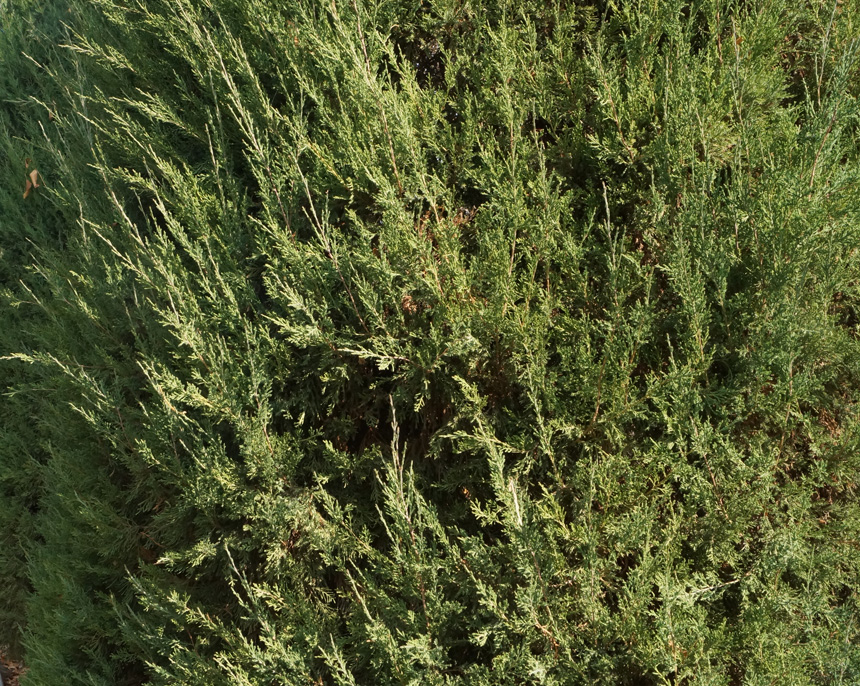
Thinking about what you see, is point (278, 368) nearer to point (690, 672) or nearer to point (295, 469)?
point (295, 469)

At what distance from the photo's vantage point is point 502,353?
306cm

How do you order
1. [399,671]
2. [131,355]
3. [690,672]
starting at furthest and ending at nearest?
[131,355] → [399,671] → [690,672]

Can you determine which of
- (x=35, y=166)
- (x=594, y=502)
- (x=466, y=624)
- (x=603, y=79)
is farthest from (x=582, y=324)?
(x=35, y=166)

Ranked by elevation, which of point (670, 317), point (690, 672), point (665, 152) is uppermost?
point (665, 152)

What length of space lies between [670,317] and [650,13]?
1.40 meters

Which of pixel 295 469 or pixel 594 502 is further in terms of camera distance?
pixel 295 469

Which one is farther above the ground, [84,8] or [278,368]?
[84,8]

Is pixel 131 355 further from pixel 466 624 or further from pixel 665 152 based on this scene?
pixel 665 152

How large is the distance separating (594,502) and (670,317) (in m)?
0.86

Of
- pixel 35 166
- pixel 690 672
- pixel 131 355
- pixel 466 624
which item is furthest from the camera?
pixel 35 166

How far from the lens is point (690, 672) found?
2539 mm

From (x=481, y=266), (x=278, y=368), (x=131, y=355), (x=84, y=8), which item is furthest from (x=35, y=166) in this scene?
(x=481, y=266)

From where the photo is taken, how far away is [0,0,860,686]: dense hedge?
275cm

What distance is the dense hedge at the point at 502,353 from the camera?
275 centimetres
